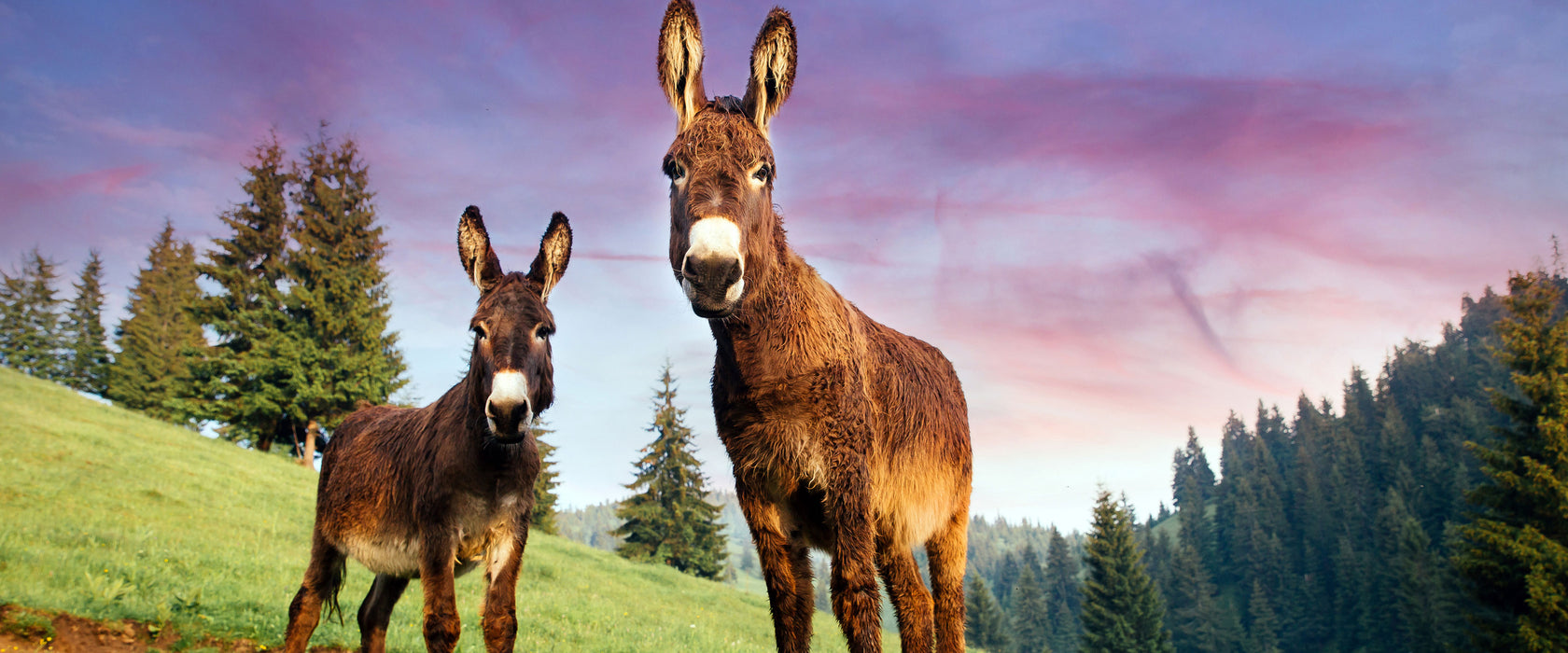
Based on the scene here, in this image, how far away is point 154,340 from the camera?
A: 5416 centimetres

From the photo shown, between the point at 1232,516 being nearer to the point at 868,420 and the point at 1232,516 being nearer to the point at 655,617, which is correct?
the point at 655,617

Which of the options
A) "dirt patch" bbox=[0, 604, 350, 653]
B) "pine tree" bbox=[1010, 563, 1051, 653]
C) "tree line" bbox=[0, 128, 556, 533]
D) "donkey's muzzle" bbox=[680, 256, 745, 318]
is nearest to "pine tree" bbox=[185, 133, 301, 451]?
"tree line" bbox=[0, 128, 556, 533]

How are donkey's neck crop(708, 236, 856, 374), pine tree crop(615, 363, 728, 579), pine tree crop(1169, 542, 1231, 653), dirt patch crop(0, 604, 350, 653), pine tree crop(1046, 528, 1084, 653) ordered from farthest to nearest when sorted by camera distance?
1. pine tree crop(1046, 528, 1084, 653)
2. pine tree crop(1169, 542, 1231, 653)
3. pine tree crop(615, 363, 728, 579)
4. dirt patch crop(0, 604, 350, 653)
5. donkey's neck crop(708, 236, 856, 374)

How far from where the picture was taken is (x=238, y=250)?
39.0 meters

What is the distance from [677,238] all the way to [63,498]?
21398 mm

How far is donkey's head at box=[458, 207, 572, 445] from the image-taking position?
5.22 meters

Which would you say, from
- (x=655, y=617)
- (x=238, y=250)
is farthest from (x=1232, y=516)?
(x=238, y=250)

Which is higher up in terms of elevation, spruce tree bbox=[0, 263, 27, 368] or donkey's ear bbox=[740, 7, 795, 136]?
spruce tree bbox=[0, 263, 27, 368]

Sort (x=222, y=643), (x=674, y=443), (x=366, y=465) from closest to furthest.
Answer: (x=366, y=465) → (x=222, y=643) → (x=674, y=443)

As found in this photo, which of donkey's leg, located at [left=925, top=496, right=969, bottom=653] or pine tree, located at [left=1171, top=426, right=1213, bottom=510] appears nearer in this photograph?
donkey's leg, located at [left=925, top=496, right=969, bottom=653]

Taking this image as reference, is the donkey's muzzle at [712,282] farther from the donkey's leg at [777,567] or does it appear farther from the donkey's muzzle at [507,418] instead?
the donkey's muzzle at [507,418]

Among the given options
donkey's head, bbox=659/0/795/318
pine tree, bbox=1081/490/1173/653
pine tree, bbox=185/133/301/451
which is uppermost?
pine tree, bbox=185/133/301/451

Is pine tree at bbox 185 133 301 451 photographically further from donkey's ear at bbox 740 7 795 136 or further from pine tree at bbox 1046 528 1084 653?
pine tree at bbox 1046 528 1084 653

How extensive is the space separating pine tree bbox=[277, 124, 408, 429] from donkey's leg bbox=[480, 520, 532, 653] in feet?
109
